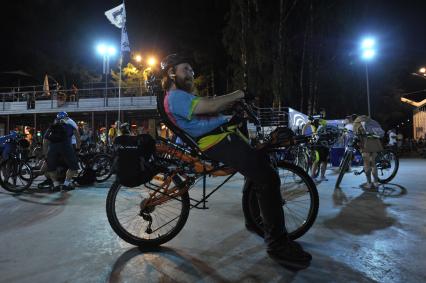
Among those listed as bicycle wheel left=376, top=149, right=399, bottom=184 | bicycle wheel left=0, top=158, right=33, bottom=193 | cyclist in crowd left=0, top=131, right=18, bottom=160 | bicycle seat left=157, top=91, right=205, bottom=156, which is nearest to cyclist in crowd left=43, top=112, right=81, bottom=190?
bicycle wheel left=0, top=158, right=33, bottom=193

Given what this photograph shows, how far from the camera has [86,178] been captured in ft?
27.7

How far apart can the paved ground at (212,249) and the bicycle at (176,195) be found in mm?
168

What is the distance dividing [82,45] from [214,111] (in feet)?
123

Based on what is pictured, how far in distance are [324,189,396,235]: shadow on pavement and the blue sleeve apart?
2268 mm

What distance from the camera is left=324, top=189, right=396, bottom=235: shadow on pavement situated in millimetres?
4184

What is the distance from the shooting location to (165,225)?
150 inches

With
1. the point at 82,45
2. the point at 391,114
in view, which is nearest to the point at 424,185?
the point at 391,114

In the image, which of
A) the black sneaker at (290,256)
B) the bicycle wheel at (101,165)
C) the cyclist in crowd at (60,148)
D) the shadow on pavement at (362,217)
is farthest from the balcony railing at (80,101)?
the black sneaker at (290,256)

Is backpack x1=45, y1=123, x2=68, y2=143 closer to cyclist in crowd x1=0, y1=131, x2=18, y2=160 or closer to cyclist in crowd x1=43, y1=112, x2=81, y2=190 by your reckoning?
cyclist in crowd x1=43, y1=112, x2=81, y2=190

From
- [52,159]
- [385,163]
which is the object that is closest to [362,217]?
[385,163]

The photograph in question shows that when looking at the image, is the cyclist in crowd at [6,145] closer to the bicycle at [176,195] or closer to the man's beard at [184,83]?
the bicycle at [176,195]

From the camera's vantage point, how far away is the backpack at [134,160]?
3455 millimetres

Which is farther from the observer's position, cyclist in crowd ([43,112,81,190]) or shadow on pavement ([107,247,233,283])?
cyclist in crowd ([43,112,81,190])

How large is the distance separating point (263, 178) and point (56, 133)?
5501 mm
